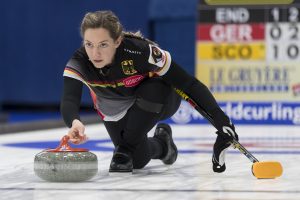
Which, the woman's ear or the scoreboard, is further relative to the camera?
the scoreboard

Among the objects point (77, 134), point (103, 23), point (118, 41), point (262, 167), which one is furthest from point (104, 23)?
point (262, 167)

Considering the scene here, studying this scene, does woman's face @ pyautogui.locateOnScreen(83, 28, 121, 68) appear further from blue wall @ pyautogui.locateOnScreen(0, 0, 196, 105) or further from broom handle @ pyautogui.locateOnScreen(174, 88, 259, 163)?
blue wall @ pyautogui.locateOnScreen(0, 0, 196, 105)

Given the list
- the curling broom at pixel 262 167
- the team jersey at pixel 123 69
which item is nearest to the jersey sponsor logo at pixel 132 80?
the team jersey at pixel 123 69

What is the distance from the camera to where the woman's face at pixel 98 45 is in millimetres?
2586

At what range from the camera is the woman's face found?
2586 mm

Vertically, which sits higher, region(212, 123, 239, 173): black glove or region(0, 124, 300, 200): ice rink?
region(212, 123, 239, 173): black glove

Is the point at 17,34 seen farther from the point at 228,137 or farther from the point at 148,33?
the point at 228,137

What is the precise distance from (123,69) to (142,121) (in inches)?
9.7

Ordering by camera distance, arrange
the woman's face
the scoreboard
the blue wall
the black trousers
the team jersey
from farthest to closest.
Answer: the blue wall < the scoreboard < the black trousers < the team jersey < the woman's face

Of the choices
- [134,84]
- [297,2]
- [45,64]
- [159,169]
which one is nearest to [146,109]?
[134,84]

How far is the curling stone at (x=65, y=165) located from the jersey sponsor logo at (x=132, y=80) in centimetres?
37

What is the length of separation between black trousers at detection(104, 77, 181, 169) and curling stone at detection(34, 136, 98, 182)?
34 cm

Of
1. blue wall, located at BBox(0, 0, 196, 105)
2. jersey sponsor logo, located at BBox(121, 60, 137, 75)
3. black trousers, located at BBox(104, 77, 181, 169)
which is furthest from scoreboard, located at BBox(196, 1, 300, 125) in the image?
jersey sponsor logo, located at BBox(121, 60, 137, 75)

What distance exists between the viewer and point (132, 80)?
2822 millimetres
